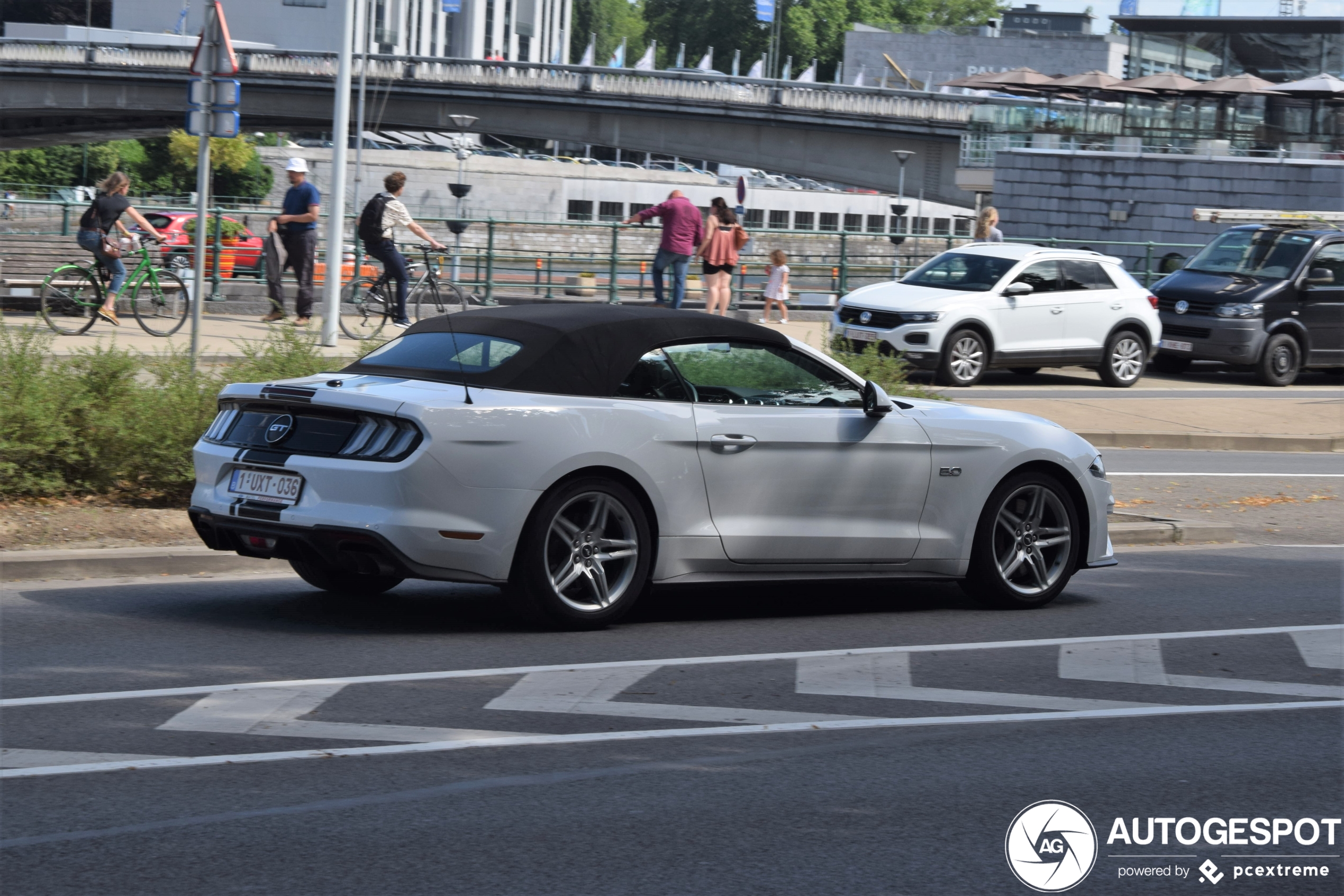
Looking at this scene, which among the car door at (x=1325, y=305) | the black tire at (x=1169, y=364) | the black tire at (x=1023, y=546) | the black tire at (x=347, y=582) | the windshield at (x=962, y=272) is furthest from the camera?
the black tire at (x=1169, y=364)

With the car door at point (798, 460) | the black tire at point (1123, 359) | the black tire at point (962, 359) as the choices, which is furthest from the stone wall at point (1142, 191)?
the car door at point (798, 460)

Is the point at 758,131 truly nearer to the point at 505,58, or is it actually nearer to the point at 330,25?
the point at 330,25

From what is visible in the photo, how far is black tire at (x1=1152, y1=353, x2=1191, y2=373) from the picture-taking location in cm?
2400

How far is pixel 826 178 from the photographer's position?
2840 inches

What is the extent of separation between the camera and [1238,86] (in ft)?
191

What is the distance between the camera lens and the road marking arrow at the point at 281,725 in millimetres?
5531

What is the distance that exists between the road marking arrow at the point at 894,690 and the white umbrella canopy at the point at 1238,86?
55628 millimetres

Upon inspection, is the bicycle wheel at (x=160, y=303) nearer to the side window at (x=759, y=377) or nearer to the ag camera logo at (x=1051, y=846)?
the side window at (x=759, y=377)

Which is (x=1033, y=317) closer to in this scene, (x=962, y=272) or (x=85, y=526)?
(x=962, y=272)

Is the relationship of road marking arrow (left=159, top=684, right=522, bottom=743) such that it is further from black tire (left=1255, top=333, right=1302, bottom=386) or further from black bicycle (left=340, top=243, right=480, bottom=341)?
black tire (left=1255, top=333, right=1302, bottom=386)

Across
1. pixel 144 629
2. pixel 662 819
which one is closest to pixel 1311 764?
pixel 662 819

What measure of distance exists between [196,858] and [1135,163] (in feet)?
192

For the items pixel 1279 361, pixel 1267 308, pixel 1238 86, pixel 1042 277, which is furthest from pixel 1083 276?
pixel 1238 86

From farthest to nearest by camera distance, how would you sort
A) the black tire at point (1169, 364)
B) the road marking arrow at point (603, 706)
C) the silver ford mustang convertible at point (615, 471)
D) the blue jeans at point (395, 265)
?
the black tire at point (1169, 364) < the blue jeans at point (395, 265) < the silver ford mustang convertible at point (615, 471) < the road marking arrow at point (603, 706)
